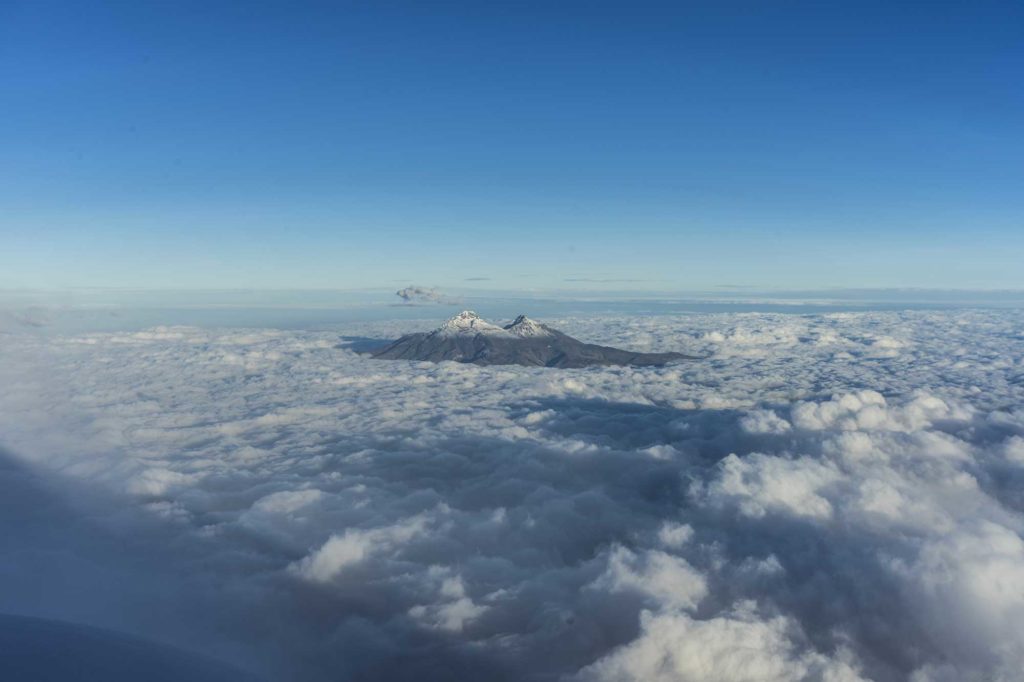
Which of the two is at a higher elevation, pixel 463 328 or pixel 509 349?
pixel 463 328

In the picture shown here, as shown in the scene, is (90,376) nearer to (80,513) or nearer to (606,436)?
(80,513)

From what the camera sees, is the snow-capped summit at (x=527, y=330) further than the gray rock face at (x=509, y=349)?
Yes

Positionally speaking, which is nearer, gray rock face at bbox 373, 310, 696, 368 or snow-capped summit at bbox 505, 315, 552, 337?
gray rock face at bbox 373, 310, 696, 368

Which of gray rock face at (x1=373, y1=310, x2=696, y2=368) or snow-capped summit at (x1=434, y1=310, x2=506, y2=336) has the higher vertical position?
snow-capped summit at (x1=434, y1=310, x2=506, y2=336)

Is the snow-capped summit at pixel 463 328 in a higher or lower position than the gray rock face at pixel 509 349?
higher

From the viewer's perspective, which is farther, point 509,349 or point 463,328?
point 463,328

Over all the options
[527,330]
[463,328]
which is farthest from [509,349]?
[463,328]

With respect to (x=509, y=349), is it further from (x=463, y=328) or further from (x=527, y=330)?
(x=463, y=328)

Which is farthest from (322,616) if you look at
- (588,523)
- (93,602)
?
(588,523)
